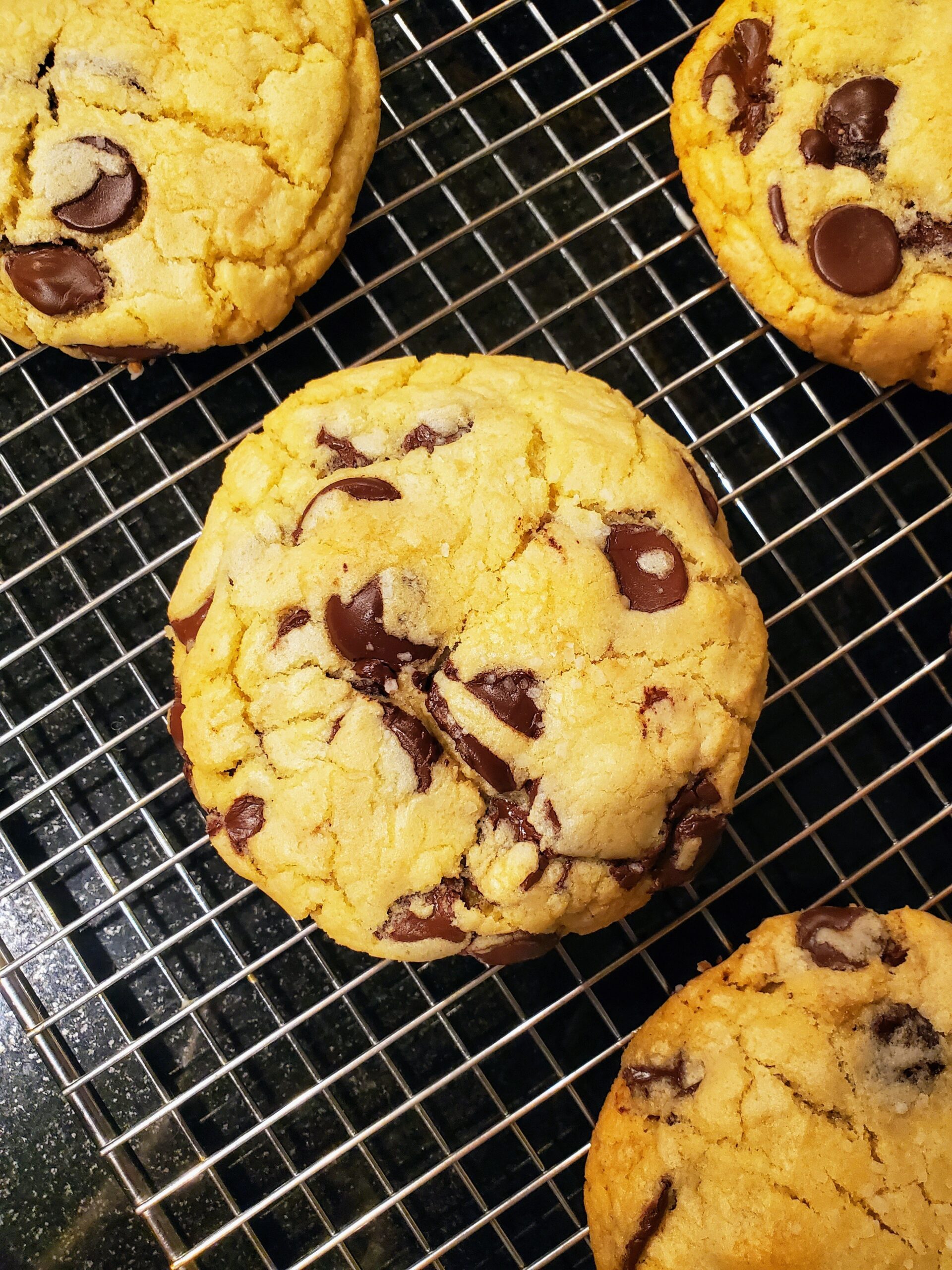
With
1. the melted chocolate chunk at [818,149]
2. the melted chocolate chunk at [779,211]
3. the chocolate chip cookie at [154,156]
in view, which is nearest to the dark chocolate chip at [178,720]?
the chocolate chip cookie at [154,156]

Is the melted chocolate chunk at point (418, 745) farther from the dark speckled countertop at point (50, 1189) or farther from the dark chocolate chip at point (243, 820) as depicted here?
the dark speckled countertop at point (50, 1189)

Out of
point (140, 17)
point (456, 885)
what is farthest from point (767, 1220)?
point (140, 17)

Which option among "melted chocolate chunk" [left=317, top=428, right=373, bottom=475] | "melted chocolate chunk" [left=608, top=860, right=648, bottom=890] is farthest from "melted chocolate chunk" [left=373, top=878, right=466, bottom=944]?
"melted chocolate chunk" [left=317, top=428, right=373, bottom=475]

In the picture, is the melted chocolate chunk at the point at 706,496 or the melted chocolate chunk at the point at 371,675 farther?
the melted chocolate chunk at the point at 706,496

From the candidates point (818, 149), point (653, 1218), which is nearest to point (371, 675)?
point (653, 1218)

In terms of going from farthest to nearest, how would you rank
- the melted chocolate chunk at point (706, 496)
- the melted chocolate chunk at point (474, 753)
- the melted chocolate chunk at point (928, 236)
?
the melted chocolate chunk at point (928, 236), the melted chocolate chunk at point (706, 496), the melted chocolate chunk at point (474, 753)
